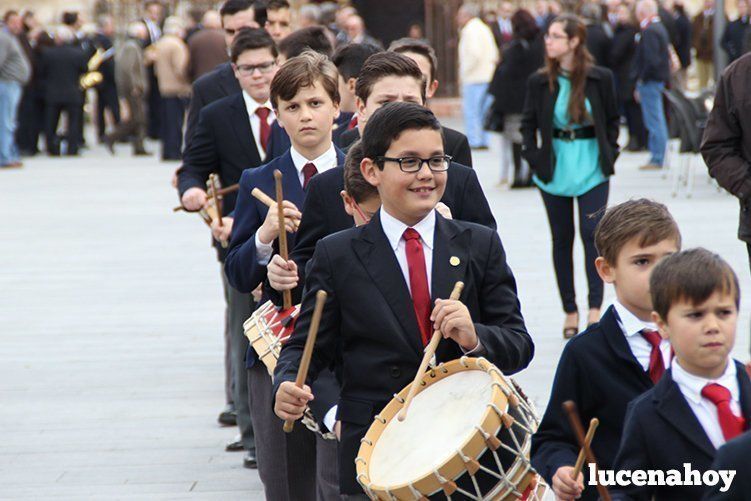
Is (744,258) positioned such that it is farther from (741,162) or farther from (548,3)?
(548,3)

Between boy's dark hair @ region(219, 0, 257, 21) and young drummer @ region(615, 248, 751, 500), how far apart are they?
485cm

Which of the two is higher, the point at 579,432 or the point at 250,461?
the point at 579,432

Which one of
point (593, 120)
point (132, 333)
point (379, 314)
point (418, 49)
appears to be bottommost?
point (132, 333)

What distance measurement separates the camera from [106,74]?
1051 inches

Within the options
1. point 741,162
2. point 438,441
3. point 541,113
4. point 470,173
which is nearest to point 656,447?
point 438,441

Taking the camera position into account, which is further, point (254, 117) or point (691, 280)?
point (254, 117)

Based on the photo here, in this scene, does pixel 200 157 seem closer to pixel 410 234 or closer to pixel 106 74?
pixel 410 234

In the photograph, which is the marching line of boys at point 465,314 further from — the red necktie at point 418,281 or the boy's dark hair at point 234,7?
the boy's dark hair at point 234,7

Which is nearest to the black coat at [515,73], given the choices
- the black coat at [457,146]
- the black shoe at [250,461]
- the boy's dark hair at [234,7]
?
the boy's dark hair at [234,7]

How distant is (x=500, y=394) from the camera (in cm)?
366

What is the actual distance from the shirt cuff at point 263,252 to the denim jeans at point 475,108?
1638 cm

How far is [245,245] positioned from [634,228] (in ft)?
5.59

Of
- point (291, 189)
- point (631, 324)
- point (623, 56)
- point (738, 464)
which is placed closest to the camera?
point (738, 464)

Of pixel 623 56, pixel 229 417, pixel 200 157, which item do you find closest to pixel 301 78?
pixel 200 157
